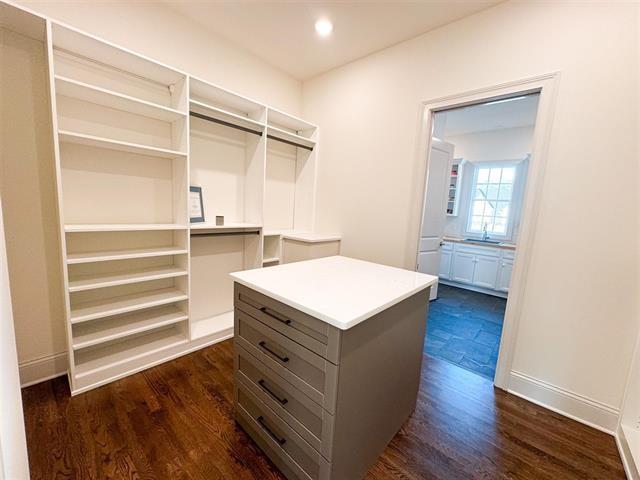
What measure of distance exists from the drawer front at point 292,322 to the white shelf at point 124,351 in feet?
4.09

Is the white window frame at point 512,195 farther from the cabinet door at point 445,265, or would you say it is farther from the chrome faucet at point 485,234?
the cabinet door at point 445,265

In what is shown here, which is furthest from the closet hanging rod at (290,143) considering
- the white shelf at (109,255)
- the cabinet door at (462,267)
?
the cabinet door at (462,267)

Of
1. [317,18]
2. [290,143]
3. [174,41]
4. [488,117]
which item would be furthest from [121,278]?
[488,117]

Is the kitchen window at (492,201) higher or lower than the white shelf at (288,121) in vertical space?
lower

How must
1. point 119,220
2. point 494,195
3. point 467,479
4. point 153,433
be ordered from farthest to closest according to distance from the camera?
point 494,195, point 119,220, point 153,433, point 467,479

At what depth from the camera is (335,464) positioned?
1.14m

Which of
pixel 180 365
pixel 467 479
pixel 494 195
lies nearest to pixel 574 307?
pixel 467 479

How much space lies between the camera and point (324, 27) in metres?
2.39

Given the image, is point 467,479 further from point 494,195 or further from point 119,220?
point 494,195

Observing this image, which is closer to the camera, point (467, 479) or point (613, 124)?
point (467, 479)

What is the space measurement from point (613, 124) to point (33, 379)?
4.15 meters

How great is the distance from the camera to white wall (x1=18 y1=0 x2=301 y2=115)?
1.89m

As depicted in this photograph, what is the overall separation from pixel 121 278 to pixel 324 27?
2.66 meters

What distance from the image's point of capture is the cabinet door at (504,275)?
14.0ft
